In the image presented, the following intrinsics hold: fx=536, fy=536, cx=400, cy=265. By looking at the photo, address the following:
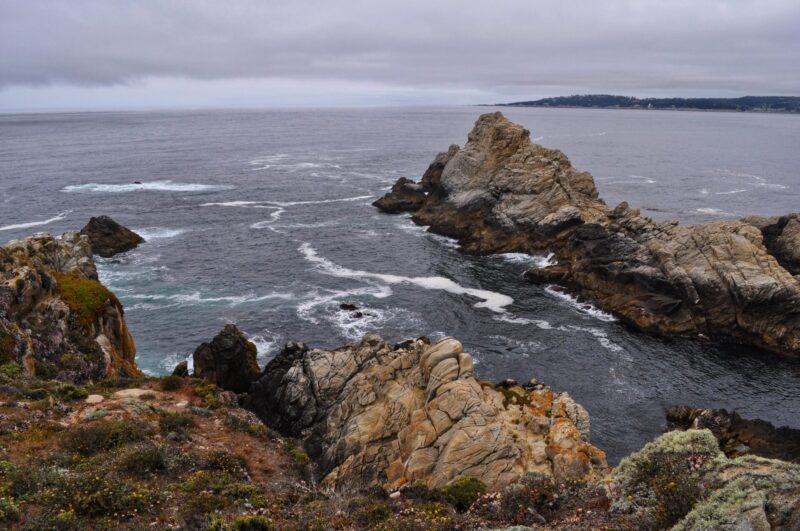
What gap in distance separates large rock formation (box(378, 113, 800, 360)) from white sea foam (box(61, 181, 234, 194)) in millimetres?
50537

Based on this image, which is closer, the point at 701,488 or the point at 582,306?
the point at 701,488

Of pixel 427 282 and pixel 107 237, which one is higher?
pixel 107 237

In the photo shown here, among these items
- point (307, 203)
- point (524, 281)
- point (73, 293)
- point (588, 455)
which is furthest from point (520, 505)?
point (307, 203)

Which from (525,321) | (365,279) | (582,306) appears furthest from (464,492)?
(365,279)

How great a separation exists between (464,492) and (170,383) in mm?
20005

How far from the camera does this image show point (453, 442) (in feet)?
85.7

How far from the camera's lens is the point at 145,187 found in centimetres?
10950

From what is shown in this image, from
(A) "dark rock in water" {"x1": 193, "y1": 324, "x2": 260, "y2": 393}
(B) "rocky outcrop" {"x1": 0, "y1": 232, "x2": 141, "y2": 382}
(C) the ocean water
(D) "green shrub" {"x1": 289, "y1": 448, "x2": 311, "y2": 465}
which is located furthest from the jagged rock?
(B) "rocky outcrop" {"x1": 0, "y1": 232, "x2": 141, "y2": 382}

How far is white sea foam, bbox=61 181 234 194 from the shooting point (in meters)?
106

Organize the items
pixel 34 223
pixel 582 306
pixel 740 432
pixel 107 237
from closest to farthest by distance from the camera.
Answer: pixel 740 432
pixel 582 306
pixel 107 237
pixel 34 223

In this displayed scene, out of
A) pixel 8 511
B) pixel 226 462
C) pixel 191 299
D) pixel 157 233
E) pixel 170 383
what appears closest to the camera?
pixel 8 511

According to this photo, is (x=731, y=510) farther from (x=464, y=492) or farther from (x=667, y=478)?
(x=464, y=492)

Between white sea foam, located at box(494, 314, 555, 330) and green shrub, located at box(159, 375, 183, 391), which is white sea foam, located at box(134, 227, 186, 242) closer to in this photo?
green shrub, located at box(159, 375, 183, 391)

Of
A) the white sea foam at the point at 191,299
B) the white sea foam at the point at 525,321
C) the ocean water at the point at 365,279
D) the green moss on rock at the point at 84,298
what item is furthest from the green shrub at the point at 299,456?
the white sea foam at the point at 191,299
